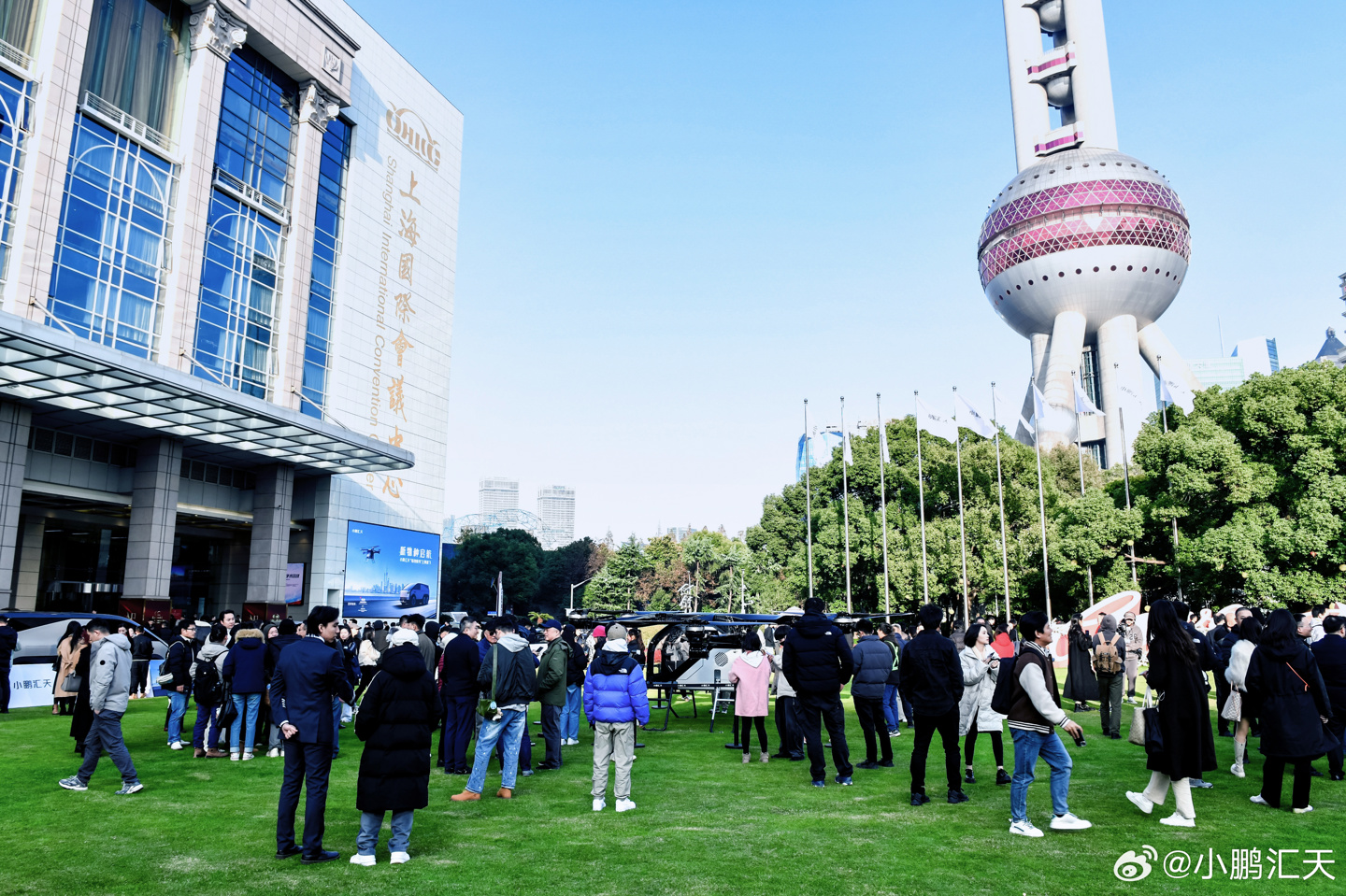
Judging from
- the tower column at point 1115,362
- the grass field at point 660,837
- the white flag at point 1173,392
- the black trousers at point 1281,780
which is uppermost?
the tower column at point 1115,362

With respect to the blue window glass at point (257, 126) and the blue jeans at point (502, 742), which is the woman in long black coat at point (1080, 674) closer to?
the blue jeans at point (502, 742)

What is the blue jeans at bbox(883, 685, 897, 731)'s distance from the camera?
1319cm

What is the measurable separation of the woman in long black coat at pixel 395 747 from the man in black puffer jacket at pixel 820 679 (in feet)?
14.6

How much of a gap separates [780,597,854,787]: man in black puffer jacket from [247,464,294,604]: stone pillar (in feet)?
98.6

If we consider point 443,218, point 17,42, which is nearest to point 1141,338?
point 443,218

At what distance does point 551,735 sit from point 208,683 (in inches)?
181

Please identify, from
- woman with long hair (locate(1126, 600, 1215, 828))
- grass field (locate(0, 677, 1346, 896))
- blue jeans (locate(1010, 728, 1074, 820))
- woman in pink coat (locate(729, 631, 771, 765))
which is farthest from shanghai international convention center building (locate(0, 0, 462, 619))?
woman with long hair (locate(1126, 600, 1215, 828))

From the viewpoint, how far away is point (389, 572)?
130 ft

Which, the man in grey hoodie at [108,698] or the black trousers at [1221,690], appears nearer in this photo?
the man in grey hoodie at [108,698]

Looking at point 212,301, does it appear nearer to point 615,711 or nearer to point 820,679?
point 615,711

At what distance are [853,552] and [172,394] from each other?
33900 mm

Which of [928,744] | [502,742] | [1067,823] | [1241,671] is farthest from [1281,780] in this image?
[502,742]

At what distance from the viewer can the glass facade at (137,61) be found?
90.5ft

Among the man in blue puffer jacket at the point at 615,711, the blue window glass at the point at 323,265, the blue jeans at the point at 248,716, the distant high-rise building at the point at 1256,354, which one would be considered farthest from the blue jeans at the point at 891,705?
the distant high-rise building at the point at 1256,354
